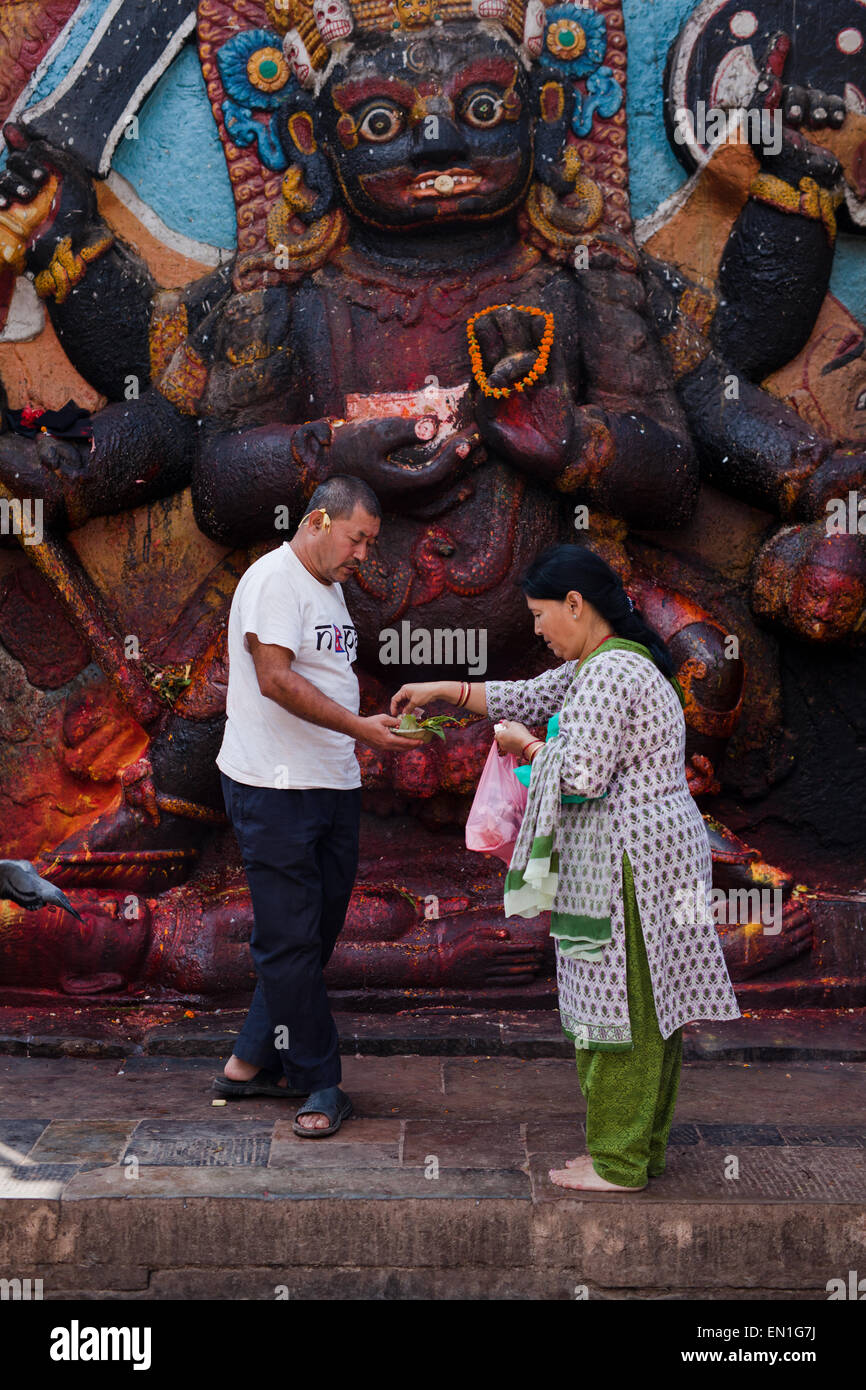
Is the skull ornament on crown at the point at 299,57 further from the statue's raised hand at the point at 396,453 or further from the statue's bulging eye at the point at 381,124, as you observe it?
the statue's raised hand at the point at 396,453

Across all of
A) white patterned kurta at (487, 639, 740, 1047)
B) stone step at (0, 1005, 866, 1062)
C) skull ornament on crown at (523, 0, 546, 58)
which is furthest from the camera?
skull ornament on crown at (523, 0, 546, 58)

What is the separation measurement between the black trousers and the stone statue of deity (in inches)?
44.3

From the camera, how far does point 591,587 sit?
3.77 m

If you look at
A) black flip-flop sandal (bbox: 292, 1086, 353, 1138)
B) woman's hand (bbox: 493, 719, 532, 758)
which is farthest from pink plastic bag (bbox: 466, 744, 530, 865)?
black flip-flop sandal (bbox: 292, 1086, 353, 1138)

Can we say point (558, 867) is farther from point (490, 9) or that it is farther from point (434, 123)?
point (490, 9)

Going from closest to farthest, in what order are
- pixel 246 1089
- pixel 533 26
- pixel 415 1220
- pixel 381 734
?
pixel 415 1220
pixel 381 734
pixel 246 1089
pixel 533 26

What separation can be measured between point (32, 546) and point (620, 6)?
3130mm

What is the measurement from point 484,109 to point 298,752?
2750mm

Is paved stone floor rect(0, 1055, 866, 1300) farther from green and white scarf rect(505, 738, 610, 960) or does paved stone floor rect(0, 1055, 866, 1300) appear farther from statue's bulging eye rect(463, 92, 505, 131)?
statue's bulging eye rect(463, 92, 505, 131)

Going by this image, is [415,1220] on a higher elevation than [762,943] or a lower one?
higher

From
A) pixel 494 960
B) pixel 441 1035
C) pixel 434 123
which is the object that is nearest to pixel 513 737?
pixel 441 1035

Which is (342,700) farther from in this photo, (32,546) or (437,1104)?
(32,546)

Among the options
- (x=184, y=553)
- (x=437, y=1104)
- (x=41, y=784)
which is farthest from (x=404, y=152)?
(x=437, y=1104)

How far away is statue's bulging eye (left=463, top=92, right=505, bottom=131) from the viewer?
5641mm
